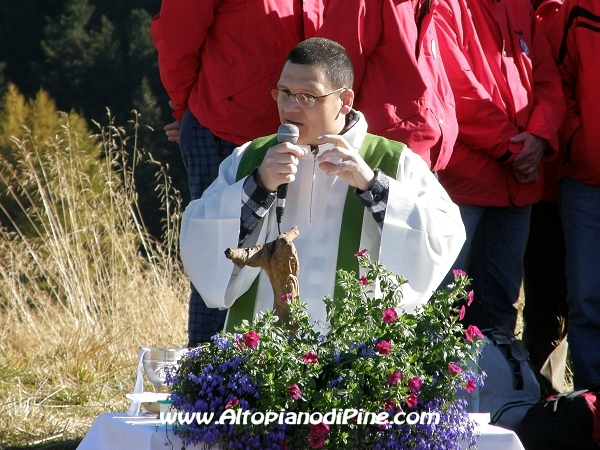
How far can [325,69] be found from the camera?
3.41m

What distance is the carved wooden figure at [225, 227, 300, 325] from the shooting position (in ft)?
8.39

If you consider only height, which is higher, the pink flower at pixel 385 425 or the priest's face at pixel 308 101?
the priest's face at pixel 308 101

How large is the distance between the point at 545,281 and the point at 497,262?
0.58 metres

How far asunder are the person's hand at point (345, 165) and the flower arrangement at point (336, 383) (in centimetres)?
73

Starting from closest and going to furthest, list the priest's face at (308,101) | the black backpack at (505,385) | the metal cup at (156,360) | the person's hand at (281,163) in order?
the metal cup at (156,360) → the person's hand at (281,163) → the priest's face at (308,101) → the black backpack at (505,385)

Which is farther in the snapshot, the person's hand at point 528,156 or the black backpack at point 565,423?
the person's hand at point 528,156

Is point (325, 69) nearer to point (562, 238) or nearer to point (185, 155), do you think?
point (185, 155)

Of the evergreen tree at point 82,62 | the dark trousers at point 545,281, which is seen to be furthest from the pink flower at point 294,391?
the evergreen tree at point 82,62

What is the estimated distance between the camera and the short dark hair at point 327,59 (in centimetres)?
340

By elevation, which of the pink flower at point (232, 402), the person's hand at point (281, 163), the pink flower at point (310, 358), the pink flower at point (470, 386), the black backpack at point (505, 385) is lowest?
the black backpack at point (505, 385)

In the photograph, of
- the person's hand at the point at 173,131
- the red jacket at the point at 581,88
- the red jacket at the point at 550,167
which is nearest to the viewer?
the red jacket at the point at 581,88

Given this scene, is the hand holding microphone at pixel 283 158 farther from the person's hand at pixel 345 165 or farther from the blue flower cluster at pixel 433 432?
the blue flower cluster at pixel 433 432

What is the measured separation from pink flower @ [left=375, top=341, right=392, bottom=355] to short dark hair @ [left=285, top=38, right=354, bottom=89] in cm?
136

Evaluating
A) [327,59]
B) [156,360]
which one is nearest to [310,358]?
[156,360]
